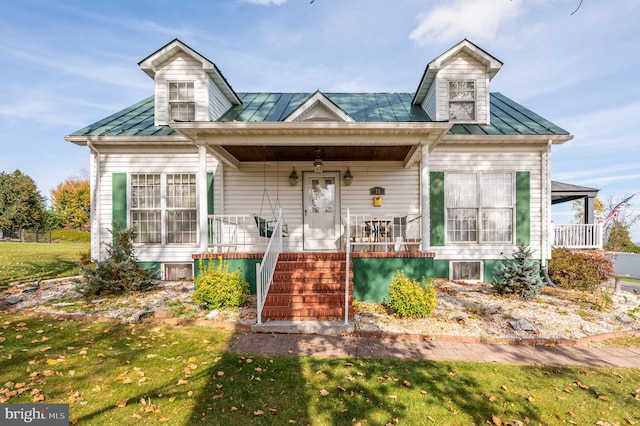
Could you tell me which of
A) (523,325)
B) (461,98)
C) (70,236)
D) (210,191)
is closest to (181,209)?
(210,191)

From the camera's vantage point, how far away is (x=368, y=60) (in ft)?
38.4

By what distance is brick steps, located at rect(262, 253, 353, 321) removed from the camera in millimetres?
5438

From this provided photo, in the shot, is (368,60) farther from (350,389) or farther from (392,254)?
(350,389)

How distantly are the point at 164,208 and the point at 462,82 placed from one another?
31.4 ft

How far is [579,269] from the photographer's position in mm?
8148

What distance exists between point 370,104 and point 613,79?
433 inches

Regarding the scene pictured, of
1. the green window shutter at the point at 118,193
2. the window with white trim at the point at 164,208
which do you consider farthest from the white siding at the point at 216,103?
the green window shutter at the point at 118,193

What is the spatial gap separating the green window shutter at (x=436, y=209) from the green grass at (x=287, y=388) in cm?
498

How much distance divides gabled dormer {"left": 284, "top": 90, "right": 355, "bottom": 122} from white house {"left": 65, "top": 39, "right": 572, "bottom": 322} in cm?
4

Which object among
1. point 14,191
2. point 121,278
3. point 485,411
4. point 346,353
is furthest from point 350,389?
point 14,191

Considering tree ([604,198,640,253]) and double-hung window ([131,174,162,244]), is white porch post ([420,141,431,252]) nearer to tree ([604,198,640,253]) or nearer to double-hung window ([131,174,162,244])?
double-hung window ([131,174,162,244])

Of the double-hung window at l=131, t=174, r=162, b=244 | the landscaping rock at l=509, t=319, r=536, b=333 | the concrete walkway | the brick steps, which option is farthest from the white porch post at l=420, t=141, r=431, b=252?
the double-hung window at l=131, t=174, r=162, b=244

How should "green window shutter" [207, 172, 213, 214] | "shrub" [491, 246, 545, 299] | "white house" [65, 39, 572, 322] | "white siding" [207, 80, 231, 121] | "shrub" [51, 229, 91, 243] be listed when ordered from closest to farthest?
"shrub" [491, 246, 545, 299], "white house" [65, 39, 572, 322], "green window shutter" [207, 172, 213, 214], "white siding" [207, 80, 231, 121], "shrub" [51, 229, 91, 243]

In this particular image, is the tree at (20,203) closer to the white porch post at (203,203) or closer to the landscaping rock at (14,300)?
the landscaping rock at (14,300)
